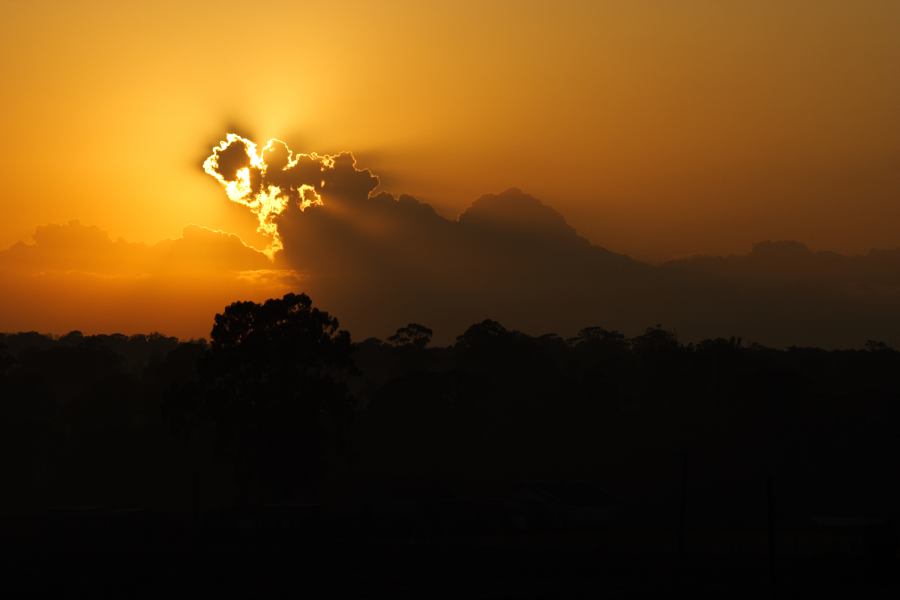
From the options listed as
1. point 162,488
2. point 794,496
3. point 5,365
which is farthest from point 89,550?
point 5,365

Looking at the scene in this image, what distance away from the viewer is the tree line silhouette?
95312mm

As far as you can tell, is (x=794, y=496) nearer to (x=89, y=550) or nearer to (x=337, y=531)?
(x=337, y=531)

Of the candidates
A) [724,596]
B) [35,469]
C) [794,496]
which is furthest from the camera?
[35,469]

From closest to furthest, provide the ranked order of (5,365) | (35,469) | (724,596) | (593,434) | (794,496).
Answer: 1. (724,596)
2. (794,496)
3. (35,469)
4. (593,434)
5. (5,365)

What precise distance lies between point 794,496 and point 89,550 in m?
59.7

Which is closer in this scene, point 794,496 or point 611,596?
point 611,596

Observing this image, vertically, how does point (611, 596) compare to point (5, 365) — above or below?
below

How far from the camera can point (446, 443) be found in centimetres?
12625

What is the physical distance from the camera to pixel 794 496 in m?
109

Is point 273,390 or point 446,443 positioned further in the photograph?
point 446,443

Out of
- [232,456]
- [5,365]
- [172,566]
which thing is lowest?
[172,566]

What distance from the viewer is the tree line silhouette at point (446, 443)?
95.3 m

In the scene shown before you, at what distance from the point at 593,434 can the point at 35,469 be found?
55005 mm

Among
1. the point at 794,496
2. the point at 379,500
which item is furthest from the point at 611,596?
the point at 794,496
